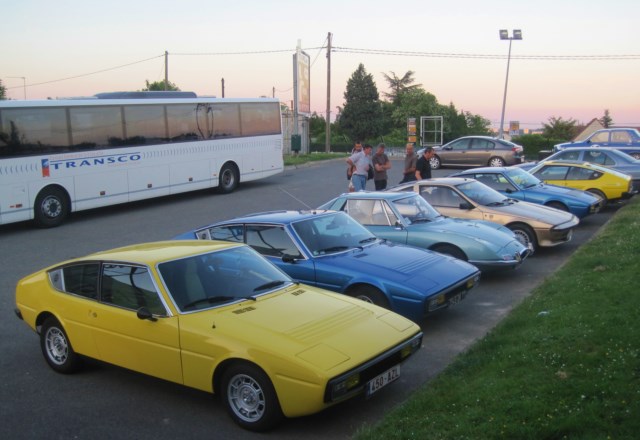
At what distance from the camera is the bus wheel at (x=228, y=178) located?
2184cm

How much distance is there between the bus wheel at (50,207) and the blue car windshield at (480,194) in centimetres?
994

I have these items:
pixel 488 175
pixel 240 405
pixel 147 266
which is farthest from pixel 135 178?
pixel 240 405

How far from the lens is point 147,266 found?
19.6 ft

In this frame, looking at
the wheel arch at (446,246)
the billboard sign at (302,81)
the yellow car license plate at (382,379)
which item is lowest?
the yellow car license plate at (382,379)

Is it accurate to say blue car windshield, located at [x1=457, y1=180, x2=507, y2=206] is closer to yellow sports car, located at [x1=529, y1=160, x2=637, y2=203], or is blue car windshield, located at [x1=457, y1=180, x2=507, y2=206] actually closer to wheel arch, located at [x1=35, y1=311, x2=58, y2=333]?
yellow sports car, located at [x1=529, y1=160, x2=637, y2=203]

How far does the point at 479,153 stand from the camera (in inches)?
1137

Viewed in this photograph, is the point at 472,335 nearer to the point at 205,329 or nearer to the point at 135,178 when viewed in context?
the point at 205,329

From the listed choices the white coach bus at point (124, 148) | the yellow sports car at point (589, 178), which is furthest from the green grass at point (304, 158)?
the yellow sports car at point (589, 178)

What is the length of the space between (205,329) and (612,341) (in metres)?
3.49

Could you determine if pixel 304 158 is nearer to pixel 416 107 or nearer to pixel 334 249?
pixel 334 249

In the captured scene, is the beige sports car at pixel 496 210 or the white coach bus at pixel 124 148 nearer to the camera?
the beige sports car at pixel 496 210

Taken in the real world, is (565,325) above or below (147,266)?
below

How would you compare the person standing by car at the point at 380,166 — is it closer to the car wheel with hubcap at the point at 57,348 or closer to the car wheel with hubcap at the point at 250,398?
the car wheel with hubcap at the point at 57,348

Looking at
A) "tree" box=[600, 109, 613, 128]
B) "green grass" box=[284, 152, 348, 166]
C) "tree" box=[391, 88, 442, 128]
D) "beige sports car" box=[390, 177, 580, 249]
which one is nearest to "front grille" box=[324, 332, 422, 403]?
"beige sports car" box=[390, 177, 580, 249]
